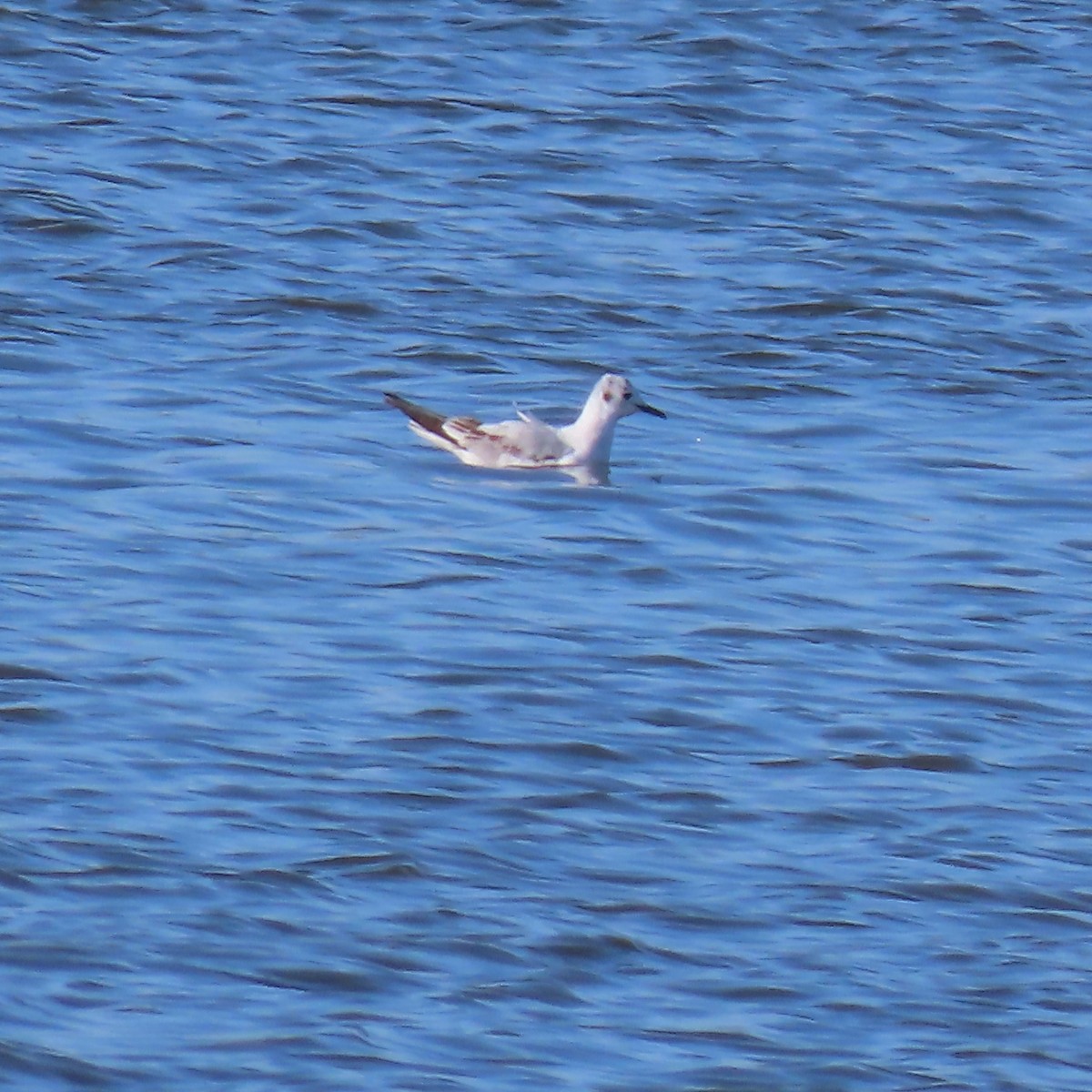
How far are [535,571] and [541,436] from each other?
178cm

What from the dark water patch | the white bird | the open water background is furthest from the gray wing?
the dark water patch

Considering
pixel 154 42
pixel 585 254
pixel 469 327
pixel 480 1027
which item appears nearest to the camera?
pixel 480 1027

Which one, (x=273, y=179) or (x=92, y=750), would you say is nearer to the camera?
(x=92, y=750)

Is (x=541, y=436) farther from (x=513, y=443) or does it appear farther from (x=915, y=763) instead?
(x=915, y=763)

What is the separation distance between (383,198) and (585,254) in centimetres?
162

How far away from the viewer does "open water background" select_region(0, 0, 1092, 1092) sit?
6988mm

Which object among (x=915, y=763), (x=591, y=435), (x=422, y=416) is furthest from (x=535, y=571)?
(x=915, y=763)

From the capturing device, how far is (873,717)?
9.30 meters

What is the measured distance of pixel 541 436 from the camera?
41.5 feet

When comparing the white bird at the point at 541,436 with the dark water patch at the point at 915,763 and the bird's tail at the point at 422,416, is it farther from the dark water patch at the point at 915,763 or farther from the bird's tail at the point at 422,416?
the dark water patch at the point at 915,763

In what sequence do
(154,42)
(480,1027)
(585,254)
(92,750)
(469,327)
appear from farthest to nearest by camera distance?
(154,42), (585,254), (469,327), (92,750), (480,1027)

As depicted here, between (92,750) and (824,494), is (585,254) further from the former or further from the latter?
(92,750)

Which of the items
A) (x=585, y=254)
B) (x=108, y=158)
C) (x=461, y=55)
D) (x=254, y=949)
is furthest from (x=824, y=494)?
(x=461, y=55)

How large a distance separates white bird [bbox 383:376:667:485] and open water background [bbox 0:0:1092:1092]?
5.5 inches
